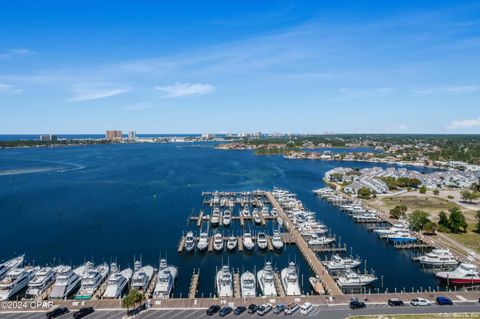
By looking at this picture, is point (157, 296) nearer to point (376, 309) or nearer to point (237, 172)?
point (376, 309)

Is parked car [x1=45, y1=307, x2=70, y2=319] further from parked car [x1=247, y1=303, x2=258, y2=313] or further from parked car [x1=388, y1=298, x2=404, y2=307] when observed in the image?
parked car [x1=388, y1=298, x2=404, y2=307]

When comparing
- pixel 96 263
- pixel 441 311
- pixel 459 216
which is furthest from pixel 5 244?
pixel 459 216

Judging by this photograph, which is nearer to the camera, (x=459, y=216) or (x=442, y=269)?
(x=442, y=269)

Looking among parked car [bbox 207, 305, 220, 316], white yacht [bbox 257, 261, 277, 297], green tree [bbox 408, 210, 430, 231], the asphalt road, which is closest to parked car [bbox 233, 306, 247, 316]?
the asphalt road

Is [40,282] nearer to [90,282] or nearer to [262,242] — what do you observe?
[90,282]

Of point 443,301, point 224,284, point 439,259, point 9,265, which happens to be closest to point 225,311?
point 224,284

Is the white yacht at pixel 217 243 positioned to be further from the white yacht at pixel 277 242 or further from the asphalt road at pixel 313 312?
the asphalt road at pixel 313 312
